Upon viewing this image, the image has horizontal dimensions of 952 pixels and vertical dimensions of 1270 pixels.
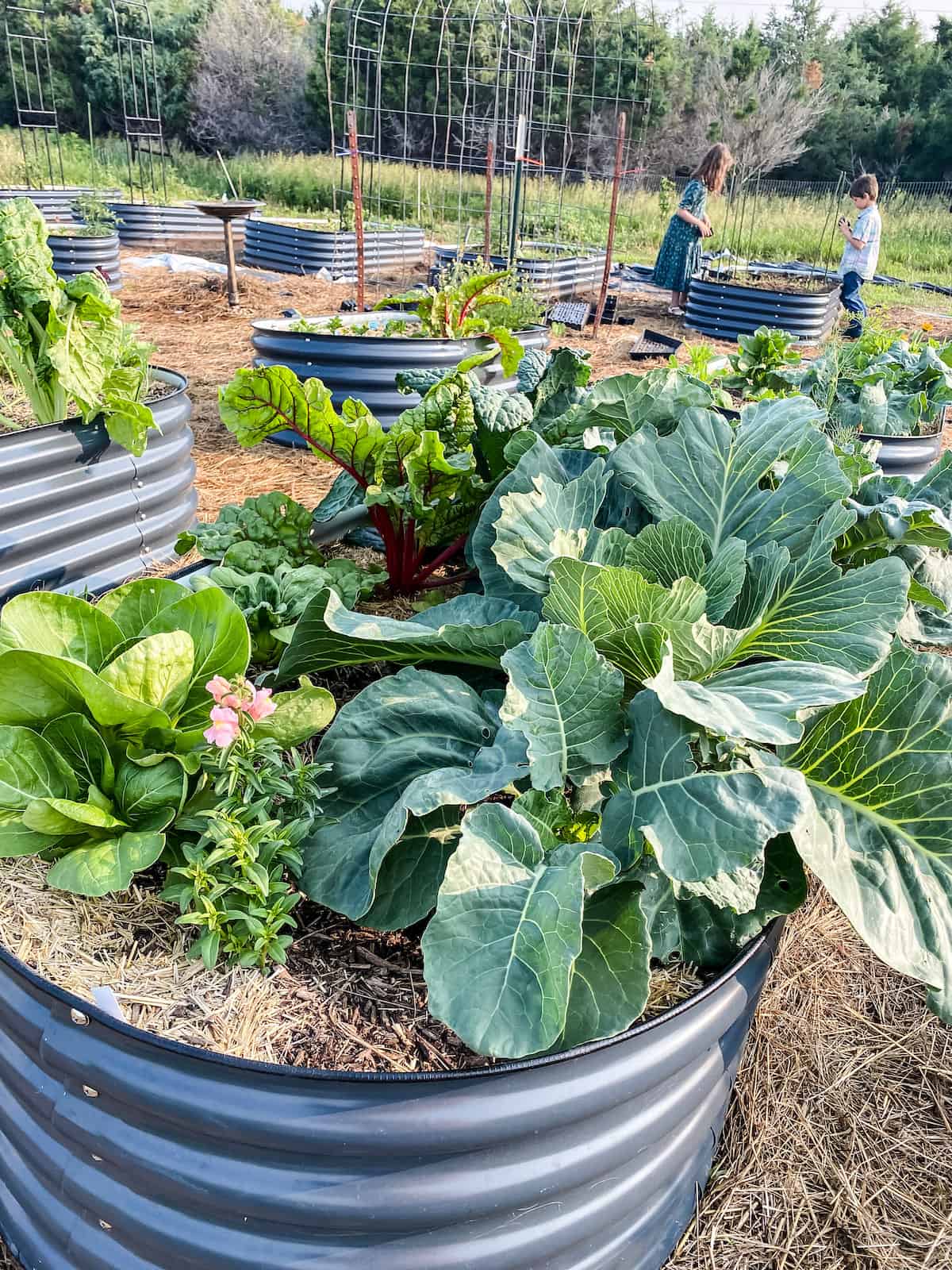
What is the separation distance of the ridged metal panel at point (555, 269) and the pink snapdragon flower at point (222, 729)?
835cm

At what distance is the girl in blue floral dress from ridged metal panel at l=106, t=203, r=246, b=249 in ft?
21.4

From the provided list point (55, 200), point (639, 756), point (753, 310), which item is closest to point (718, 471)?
point (639, 756)

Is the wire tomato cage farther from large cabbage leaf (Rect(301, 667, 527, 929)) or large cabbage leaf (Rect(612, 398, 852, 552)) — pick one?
large cabbage leaf (Rect(301, 667, 527, 929))

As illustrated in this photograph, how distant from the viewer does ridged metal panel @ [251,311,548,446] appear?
4113 millimetres

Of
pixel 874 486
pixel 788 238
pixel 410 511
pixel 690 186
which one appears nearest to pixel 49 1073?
pixel 410 511

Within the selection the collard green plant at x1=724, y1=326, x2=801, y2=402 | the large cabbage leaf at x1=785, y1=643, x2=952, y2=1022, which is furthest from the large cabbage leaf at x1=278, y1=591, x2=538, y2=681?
the collard green plant at x1=724, y1=326, x2=801, y2=402

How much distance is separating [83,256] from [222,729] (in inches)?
365

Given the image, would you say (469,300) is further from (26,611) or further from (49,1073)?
(49,1073)

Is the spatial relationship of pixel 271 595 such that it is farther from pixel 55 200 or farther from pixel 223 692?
pixel 55 200

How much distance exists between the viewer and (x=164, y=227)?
41.8ft

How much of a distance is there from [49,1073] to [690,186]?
911 cm

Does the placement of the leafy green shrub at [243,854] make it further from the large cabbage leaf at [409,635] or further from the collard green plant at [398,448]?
the collard green plant at [398,448]

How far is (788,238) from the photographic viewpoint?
597 inches

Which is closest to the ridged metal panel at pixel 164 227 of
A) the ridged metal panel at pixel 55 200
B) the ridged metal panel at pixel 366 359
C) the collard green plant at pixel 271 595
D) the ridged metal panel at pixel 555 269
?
the ridged metal panel at pixel 55 200
